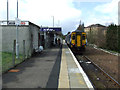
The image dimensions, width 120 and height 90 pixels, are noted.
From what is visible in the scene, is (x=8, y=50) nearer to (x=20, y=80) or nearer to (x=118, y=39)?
(x=20, y=80)

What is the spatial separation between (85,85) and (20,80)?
109 inches

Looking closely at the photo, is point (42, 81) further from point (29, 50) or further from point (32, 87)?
point (29, 50)

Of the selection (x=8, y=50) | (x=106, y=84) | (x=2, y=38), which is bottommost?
(x=106, y=84)

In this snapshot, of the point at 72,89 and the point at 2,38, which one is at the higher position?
the point at 2,38

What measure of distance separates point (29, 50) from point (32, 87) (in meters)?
8.67

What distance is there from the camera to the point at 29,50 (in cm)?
1348

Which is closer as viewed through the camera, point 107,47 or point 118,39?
point 118,39

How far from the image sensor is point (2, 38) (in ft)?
→ 45.9

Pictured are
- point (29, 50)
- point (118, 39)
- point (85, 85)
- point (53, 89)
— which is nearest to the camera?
point (53, 89)

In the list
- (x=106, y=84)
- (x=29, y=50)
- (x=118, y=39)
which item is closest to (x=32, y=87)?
(x=106, y=84)

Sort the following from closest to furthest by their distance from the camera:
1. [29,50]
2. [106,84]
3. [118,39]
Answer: [106,84] → [29,50] → [118,39]

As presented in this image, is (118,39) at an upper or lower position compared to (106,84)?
upper

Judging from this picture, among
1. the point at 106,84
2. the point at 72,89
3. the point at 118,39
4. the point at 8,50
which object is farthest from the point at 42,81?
the point at 118,39

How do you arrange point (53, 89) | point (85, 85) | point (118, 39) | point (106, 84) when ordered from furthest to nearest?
1. point (118, 39)
2. point (106, 84)
3. point (85, 85)
4. point (53, 89)
